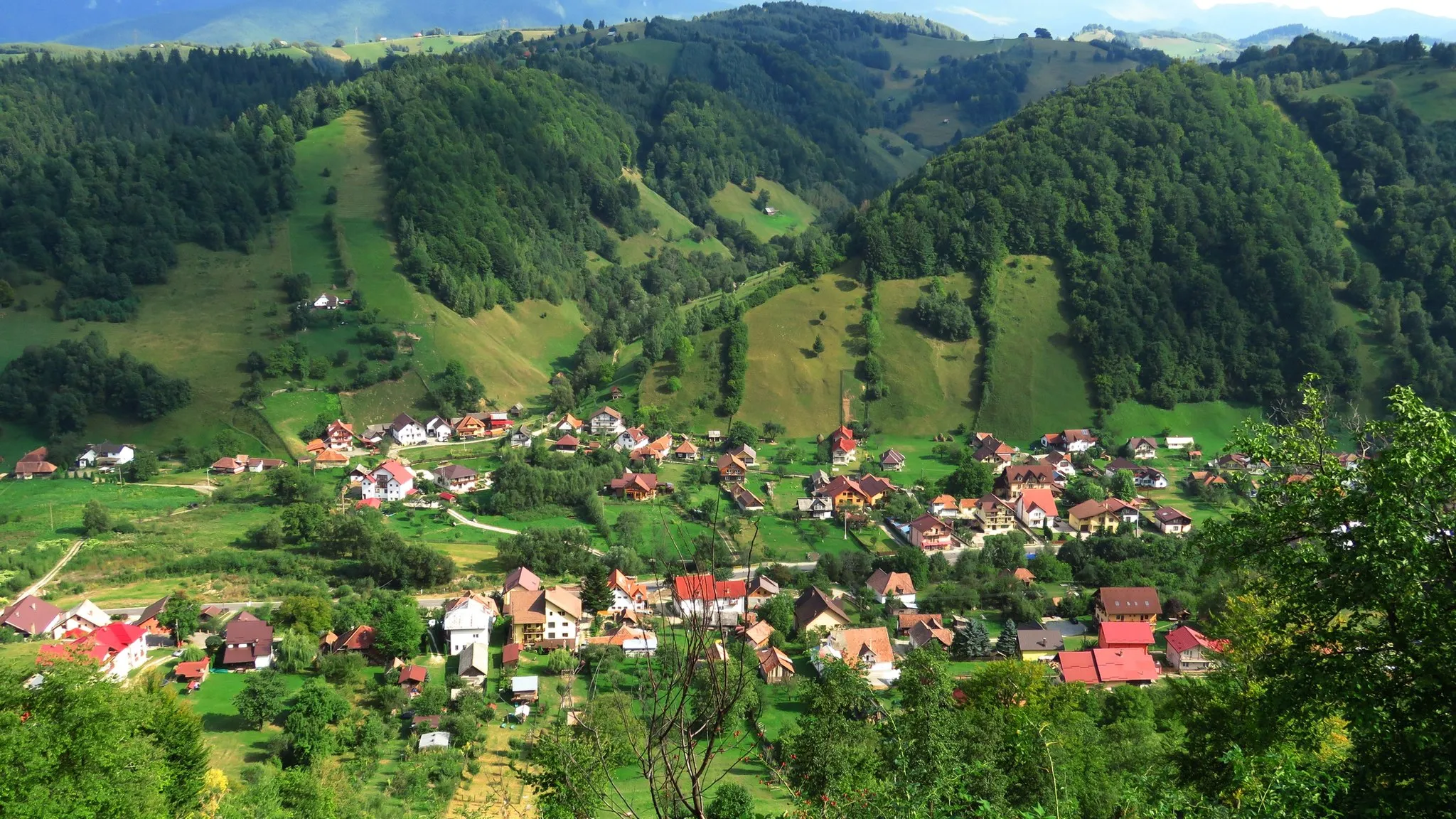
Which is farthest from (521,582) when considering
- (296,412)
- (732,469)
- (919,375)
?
(919,375)

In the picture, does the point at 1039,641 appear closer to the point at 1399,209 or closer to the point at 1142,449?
the point at 1142,449

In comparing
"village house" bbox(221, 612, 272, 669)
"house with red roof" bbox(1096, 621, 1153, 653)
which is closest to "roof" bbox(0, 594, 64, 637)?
"village house" bbox(221, 612, 272, 669)

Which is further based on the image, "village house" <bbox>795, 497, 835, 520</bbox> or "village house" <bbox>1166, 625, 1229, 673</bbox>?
"village house" <bbox>795, 497, 835, 520</bbox>

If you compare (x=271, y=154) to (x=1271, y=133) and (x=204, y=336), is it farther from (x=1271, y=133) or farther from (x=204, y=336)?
(x=1271, y=133)

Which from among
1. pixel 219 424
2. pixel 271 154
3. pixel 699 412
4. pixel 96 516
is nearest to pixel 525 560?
pixel 96 516

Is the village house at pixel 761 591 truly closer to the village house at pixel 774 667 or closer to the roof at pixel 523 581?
the village house at pixel 774 667

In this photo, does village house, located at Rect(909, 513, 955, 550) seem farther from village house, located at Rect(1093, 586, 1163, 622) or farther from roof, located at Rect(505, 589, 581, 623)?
roof, located at Rect(505, 589, 581, 623)
